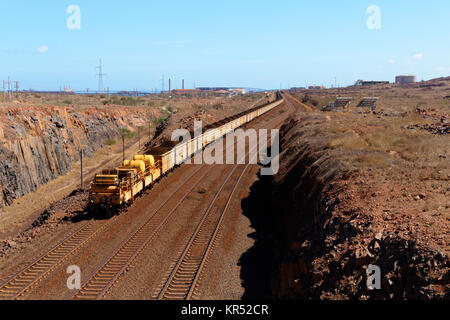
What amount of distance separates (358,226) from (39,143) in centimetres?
3543

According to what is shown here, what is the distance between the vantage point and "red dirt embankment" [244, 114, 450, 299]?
9492 millimetres

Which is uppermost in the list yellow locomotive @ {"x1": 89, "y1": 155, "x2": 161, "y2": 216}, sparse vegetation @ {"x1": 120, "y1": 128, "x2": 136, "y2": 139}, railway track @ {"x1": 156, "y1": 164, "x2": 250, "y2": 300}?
sparse vegetation @ {"x1": 120, "y1": 128, "x2": 136, "y2": 139}

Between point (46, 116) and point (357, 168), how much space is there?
4018 centimetres

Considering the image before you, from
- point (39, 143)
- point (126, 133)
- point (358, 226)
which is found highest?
point (126, 133)

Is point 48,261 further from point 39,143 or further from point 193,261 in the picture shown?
point 39,143

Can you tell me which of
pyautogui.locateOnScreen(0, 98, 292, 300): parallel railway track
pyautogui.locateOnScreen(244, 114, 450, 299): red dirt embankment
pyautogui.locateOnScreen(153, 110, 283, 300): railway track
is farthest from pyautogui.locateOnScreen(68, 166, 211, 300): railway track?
pyautogui.locateOnScreen(244, 114, 450, 299): red dirt embankment

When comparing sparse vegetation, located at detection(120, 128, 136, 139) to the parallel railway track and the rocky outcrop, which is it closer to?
the rocky outcrop

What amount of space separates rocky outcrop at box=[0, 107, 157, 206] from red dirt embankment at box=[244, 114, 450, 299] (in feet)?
70.8

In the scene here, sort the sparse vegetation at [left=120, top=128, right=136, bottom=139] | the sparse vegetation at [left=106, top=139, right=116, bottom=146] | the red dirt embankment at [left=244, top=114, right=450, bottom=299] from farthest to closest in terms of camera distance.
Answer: the sparse vegetation at [left=120, top=128, right=136, bottom=139] < the sparse vegetation at [left=106, top=139, right=116, bottom=146] < the red dirt embankment at [left=244, top=114, right=450, bottom=299]

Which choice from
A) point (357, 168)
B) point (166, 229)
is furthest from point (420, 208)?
point (166, 229)

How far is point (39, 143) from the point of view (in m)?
38.3

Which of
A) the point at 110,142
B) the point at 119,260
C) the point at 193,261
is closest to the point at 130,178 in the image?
the point at 119,260
